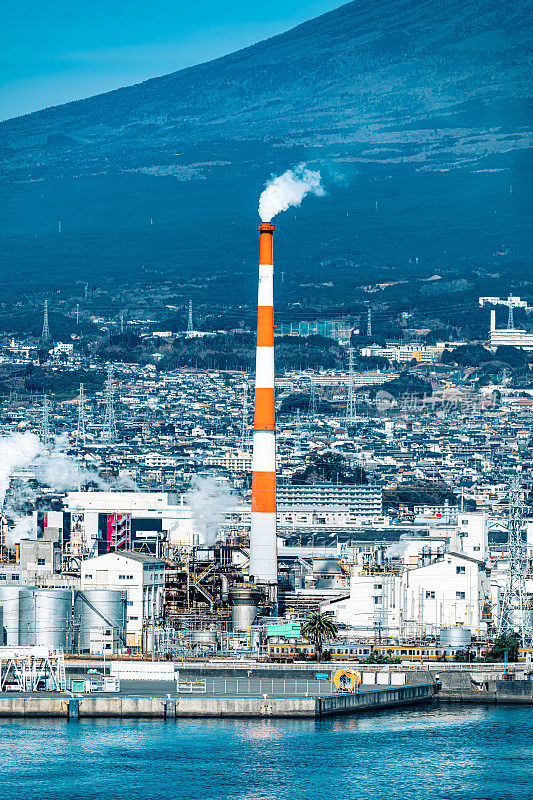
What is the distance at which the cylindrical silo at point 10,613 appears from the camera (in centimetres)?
2397

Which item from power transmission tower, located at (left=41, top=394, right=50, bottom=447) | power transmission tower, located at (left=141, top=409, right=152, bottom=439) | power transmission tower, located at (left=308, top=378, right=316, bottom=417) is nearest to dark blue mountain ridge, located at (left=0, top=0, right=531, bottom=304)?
power transmission tower, located at (left=308, top=378, right=316, bottom=417)

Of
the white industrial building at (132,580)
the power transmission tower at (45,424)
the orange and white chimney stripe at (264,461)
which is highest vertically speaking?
the power transmission tower at (45,424)

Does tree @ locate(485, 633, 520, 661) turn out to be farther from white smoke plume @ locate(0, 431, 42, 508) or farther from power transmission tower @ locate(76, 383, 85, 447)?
power transmission tower @ locate(76, 383, 85, 447)

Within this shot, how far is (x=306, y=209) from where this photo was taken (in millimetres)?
116938

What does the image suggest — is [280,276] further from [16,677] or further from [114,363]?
[16,677]

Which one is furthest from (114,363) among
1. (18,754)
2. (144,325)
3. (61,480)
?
(18,754)

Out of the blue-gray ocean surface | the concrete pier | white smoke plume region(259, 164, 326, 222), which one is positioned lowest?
the blue-gray ocean surface

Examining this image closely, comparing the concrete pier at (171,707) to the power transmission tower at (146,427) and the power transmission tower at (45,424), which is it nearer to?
the power transmission tower at (45,424)

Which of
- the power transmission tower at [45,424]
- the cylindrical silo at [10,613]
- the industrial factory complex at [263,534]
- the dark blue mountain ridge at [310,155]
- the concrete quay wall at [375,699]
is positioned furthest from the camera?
the dark blue mountain ridge at [310,155]

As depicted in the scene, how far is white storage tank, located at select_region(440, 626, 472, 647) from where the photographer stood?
79.7ft

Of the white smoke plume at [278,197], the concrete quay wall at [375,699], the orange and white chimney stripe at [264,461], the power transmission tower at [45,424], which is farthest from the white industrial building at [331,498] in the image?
the concrete quay wall at [375,699]

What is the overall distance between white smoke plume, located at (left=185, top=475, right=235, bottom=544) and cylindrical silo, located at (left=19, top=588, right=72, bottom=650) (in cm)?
958

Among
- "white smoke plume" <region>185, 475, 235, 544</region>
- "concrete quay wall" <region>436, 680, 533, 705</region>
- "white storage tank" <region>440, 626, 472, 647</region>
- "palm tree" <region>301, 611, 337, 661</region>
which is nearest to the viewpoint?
"concrete quay wall" <region>436, 680, 533, 705</region>

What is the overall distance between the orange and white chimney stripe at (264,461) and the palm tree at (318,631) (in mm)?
1302
